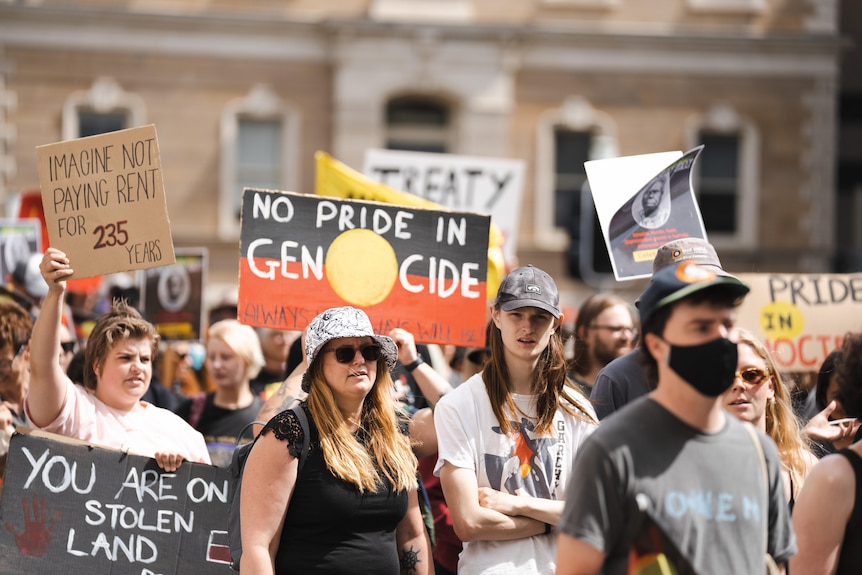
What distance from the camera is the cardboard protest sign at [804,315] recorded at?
23.4 ft

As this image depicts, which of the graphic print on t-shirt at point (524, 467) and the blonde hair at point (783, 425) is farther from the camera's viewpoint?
the blonde hair at point (783, 425)

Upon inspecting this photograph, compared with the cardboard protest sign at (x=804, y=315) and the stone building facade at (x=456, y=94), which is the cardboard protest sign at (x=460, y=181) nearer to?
the cardboard protest sign at (x=804, y=315)

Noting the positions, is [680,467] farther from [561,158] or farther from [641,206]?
[561,158]

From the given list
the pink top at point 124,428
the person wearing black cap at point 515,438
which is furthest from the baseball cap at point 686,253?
the pink top at point 124,428

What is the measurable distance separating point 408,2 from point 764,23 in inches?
227

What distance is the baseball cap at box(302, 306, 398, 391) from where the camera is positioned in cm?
415

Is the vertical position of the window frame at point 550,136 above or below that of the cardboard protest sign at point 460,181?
above

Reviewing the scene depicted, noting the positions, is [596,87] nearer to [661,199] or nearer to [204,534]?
[661,199]

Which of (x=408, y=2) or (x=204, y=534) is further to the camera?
(x=408, y=2)

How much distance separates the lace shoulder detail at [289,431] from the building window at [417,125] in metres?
16.0

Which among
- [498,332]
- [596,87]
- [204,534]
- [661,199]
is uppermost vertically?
[596,87]

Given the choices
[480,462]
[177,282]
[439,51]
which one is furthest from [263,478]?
[439,51]

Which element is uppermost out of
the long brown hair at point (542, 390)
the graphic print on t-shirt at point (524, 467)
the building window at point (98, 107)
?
the building window at point (98, 107)

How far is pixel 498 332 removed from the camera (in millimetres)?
4371
